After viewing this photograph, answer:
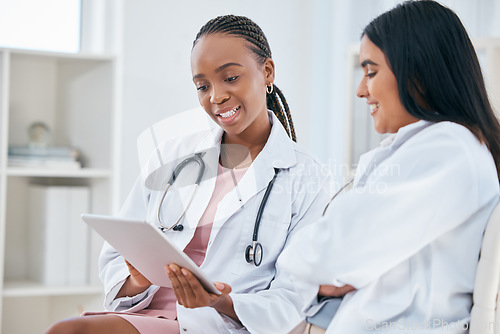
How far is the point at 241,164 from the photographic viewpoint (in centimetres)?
150

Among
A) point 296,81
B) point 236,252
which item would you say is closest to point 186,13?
point 296,81

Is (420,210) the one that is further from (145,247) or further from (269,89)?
(269,89)

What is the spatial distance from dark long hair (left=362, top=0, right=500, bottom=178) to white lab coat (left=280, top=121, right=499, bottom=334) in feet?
0.22

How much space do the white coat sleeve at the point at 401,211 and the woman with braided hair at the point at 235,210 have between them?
1.20 feet

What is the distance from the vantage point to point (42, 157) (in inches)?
86.8

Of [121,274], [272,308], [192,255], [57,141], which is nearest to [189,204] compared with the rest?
[192,255]

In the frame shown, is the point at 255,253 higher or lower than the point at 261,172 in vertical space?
lower

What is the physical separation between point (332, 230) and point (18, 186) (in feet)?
5.98

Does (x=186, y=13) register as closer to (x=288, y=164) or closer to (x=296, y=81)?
(x=296, y=81)

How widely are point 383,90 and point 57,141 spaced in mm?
1784

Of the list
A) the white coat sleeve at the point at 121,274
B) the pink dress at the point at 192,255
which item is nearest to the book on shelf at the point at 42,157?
the white coat sleeve at the point at 121,274

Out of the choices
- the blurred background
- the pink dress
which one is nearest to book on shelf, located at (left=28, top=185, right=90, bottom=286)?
the blurred background

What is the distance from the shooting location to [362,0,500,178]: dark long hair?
984mm

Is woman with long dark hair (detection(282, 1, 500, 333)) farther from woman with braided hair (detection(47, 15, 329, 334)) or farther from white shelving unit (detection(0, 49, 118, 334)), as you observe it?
white shelving unit (detection(0, 49, 118, 334))
